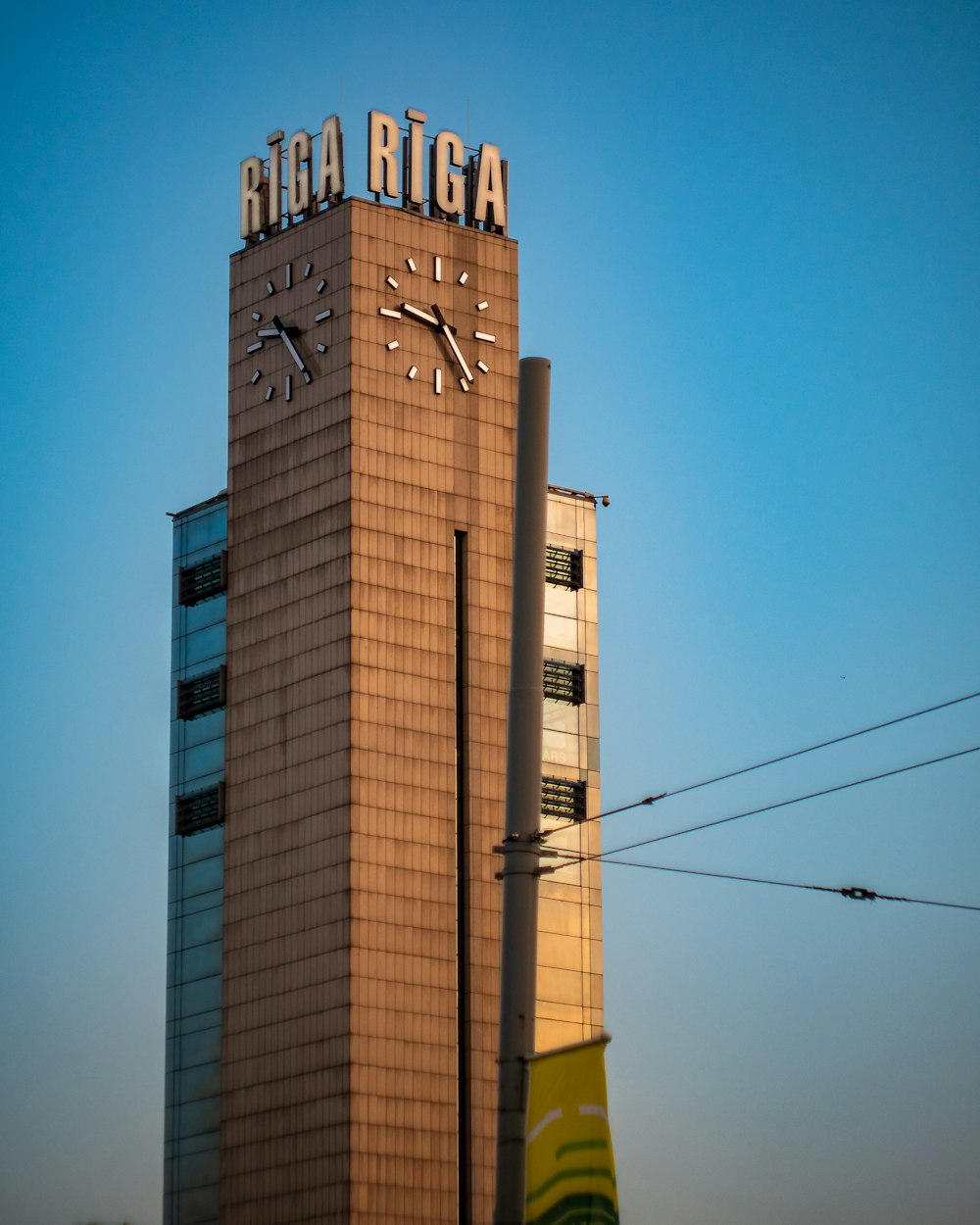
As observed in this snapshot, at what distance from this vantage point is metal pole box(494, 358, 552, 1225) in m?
23.0

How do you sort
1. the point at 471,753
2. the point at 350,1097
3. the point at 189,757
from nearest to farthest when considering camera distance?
the point at 350,1097
the point at 471,753
the point at 189,757

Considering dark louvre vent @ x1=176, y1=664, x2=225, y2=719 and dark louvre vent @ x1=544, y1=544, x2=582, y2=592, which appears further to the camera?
dark louvre vent @ x1=544, y1=544, x2=582, y2=592

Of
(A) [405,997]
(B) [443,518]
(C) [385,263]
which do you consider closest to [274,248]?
(C) [385,263]

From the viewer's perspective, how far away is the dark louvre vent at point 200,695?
10162 cm

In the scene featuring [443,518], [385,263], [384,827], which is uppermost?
[385,263]

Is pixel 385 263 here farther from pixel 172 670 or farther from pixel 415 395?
pixel 172 670

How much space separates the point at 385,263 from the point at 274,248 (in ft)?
21.6

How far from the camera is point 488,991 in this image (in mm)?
91938

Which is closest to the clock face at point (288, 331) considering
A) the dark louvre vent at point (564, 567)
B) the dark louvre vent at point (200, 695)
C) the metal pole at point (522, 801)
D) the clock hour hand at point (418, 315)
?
the clock hour hand at point (418, 315)

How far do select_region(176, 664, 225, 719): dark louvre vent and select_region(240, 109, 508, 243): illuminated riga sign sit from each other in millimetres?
21139

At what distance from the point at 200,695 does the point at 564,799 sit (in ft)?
60.7

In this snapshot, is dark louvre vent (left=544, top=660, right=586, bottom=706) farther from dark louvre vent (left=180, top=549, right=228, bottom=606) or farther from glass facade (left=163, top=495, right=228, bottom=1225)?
dark louvre vent (left=180, top=549, right=228, bottom=606)

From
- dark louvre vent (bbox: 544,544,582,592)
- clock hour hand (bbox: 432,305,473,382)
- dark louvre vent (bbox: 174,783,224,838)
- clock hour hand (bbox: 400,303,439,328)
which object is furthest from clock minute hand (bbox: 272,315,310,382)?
dark louvre vent (bbox: 174,783,224,838)

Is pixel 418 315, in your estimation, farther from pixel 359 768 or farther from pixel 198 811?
pixel 198 811
